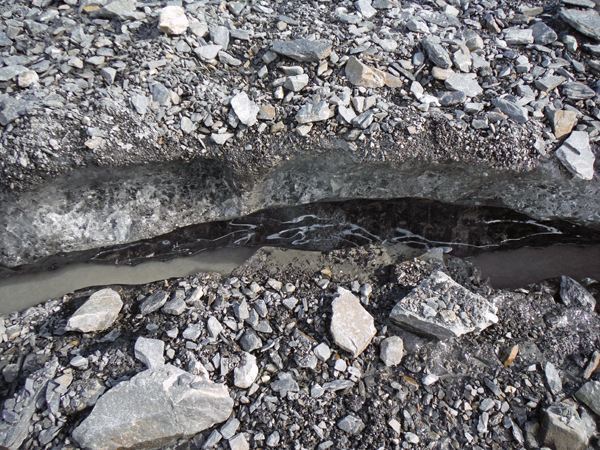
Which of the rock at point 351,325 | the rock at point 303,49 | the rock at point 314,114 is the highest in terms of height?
the rock at point 303,49

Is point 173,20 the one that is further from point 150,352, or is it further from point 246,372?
point 246,372

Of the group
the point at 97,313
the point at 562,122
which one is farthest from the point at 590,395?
the point at 97,313

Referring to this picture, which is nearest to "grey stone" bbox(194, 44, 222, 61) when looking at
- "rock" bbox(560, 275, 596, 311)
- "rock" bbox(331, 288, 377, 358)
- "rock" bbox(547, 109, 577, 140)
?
"rock" bbox(331, 288, 377, 358)

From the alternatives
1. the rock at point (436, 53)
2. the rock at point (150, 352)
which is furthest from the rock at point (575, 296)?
the rock at point (150, 352)

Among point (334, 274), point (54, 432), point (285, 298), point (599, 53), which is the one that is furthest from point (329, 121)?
point (54, 432)

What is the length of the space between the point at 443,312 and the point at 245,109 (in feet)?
5.61

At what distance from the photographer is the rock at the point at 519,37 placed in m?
2.84

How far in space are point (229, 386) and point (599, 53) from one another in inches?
133

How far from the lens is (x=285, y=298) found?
2.34m

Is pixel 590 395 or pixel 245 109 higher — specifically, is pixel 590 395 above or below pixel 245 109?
below

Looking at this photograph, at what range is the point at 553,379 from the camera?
205 centimetres

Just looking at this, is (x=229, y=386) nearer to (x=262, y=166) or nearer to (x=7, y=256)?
(x=262, y=166)

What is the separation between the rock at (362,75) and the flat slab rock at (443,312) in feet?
4.54

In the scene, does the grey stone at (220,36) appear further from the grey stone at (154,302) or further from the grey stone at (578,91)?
the grey stone at (578,91)
